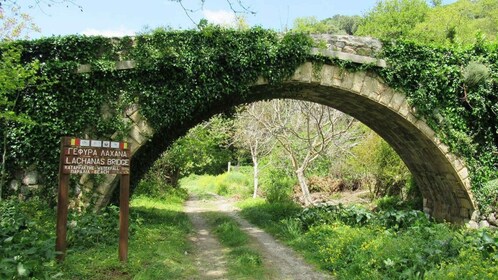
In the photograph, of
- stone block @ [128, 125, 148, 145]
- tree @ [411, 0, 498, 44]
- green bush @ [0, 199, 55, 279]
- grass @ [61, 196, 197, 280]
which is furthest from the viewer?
tree @ [411, 0, 498, 44]

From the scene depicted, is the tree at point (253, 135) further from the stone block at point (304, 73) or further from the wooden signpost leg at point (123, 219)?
the wooden signpost leg at point (123, 219)

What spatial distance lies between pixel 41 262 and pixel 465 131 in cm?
914

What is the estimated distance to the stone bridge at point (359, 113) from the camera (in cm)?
895

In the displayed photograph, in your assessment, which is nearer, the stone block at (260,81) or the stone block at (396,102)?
the stone block at (260,81)

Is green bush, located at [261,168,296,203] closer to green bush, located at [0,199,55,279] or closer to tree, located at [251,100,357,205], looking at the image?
tree, located at [251,100,357,205]

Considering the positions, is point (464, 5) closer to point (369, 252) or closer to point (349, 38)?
point (349, 38)

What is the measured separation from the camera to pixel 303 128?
1597 cm

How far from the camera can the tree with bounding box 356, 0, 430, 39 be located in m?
39.1

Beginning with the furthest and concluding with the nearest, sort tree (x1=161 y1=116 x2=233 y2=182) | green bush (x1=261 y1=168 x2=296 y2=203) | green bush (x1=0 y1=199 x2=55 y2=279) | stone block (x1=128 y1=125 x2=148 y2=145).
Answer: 1. tree (x1=161 y1=116 x2=233 y2=182)
2. green bush (x1=261 y1=168 x2=296 y2=203)
3. stone block (x1=128 y1=125 x2=148 y2=145)
4. green bush (x1=0 y1=199 x2=55 y2=279)

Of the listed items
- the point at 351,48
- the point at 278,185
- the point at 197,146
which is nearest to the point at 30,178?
the point at 351,48

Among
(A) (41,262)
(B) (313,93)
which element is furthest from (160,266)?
(B) (313,93)

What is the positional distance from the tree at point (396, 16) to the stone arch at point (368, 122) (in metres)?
29.5

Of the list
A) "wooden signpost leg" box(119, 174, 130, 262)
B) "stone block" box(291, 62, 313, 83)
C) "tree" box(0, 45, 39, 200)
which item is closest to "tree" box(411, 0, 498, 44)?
"stone block" box(291, 62, 313, 83)

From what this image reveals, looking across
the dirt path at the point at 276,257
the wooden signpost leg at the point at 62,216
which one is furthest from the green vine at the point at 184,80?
the wooden signpost leg at the point at 62,216
